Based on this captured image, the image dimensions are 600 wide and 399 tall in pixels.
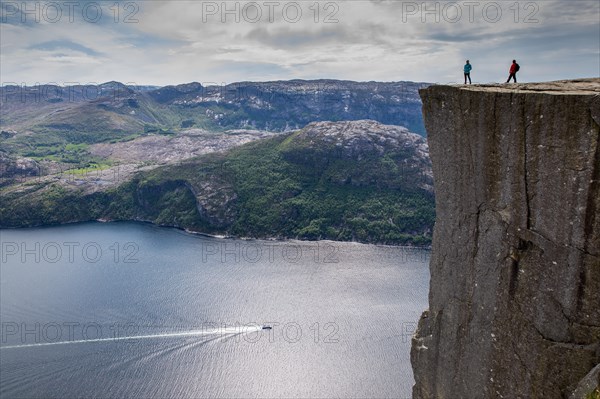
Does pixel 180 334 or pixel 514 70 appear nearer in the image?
pixel 514 70

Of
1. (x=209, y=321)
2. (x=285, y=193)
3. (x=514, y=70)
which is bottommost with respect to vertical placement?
(x=209, y=321)

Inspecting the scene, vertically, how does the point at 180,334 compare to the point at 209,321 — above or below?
below

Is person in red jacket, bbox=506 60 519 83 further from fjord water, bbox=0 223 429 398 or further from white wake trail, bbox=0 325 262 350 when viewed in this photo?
white wake trail, bbox=0 325 262 350

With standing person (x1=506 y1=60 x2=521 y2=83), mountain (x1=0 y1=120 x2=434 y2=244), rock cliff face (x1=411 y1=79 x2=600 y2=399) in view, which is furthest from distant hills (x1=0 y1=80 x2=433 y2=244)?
rock cliff face (x1=411 y1=79 x2=600 y2=399)

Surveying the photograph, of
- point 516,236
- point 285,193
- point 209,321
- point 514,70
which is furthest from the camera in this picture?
point 285,193

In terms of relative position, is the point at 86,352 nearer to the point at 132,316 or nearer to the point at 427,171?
the point at 132,316

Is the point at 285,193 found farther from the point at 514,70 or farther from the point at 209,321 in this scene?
the point at 514,70

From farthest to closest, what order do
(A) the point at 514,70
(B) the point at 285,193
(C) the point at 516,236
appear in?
(B) the point at 285,193, (A) the point at 514,70, (C) the point at 516,236

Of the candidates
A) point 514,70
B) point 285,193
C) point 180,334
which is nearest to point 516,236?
point 514,70

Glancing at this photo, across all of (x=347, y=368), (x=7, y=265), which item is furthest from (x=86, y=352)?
(x=7, y=265)
